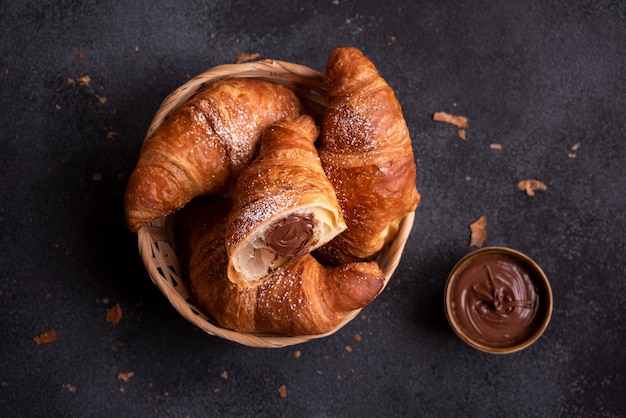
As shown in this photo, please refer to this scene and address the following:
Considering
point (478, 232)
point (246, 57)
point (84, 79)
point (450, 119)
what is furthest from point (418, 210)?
point (84, 79)

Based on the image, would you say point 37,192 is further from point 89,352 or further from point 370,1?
point 370,1

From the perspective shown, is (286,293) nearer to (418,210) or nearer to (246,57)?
(418,210)

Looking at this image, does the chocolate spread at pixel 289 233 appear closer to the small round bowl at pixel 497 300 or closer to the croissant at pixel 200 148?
the croissant at pixel 200 148

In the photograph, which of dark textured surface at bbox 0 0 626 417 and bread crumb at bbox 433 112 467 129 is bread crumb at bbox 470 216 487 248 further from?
bread crumb at bbox 433 112 467 129

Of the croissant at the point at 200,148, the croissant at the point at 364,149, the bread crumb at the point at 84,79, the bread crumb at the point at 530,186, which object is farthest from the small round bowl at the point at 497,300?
the bread crumb at the point at 84,79

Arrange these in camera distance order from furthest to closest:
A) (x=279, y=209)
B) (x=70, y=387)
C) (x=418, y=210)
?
(x=418, y=210) < (x=70, y=387) < (x=279, y=209)

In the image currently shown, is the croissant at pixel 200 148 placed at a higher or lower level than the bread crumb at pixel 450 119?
higher

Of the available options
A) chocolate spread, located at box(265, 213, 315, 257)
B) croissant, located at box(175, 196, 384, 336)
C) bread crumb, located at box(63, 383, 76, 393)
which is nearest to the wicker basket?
croissant, located at box(175, 196, 384, 336)

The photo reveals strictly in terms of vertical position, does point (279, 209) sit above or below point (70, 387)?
above
